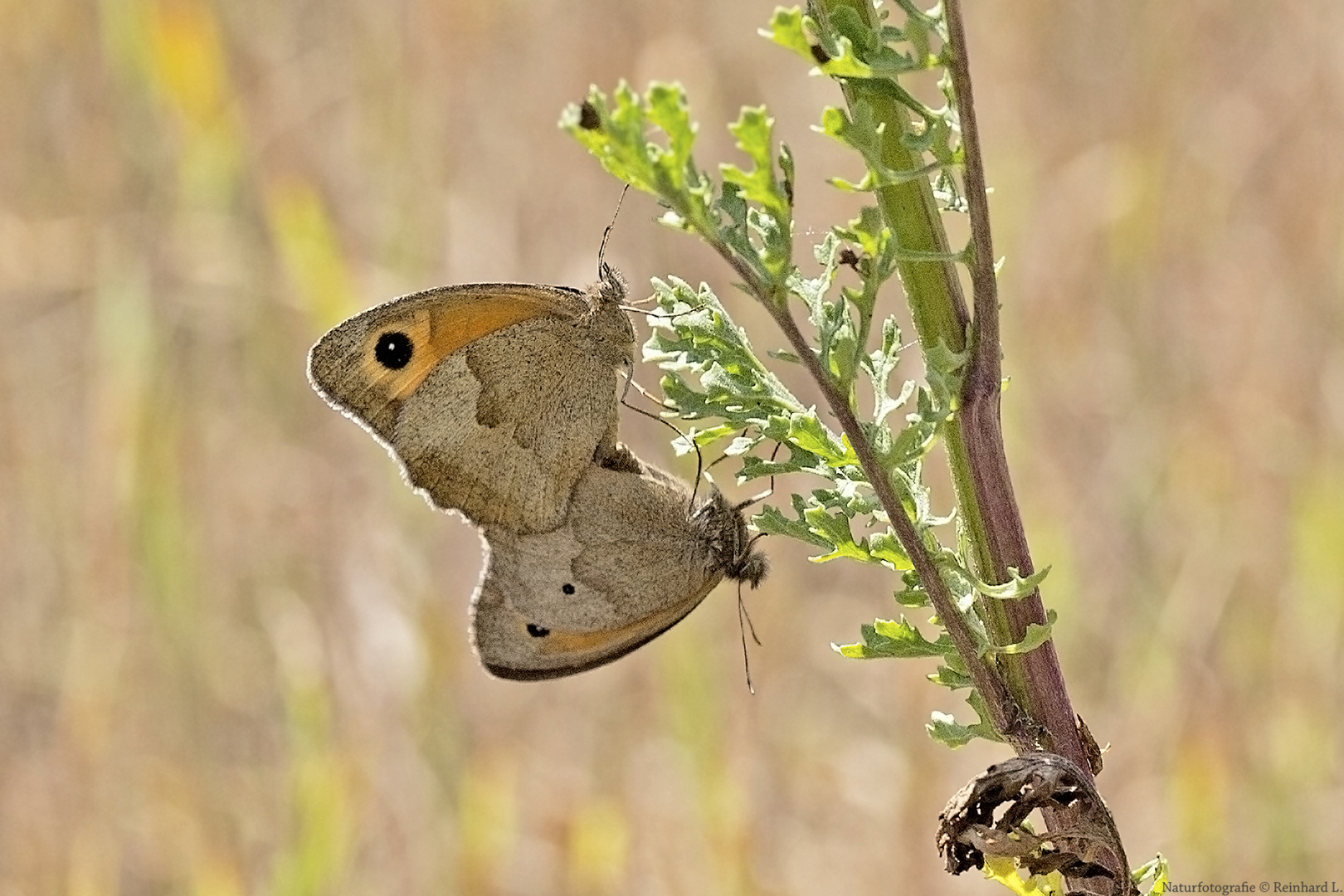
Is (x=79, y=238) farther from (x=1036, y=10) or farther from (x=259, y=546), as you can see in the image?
(x=1036, y=10)

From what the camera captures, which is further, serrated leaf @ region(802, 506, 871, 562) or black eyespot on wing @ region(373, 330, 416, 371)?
black eyespot on wing @ region(373, 330, 416, 371)

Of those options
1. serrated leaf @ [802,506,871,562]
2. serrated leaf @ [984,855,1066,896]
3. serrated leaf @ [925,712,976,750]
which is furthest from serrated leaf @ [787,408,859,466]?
serrated leaf @ [984,855,1066,896]

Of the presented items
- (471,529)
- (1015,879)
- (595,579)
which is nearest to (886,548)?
(1015,879)

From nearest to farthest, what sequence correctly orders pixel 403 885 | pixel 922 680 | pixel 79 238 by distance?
1. pixel 922 680
2. pixel 403 885
3. pixel 79 238

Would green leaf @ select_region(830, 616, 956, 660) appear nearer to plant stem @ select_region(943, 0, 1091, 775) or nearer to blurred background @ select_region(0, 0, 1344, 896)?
plant stem @ select_region(943, 0, 1091, 775)

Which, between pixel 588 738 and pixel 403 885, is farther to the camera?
pixel 588 738

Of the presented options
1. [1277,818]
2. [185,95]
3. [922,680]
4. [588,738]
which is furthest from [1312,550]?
[185,95]

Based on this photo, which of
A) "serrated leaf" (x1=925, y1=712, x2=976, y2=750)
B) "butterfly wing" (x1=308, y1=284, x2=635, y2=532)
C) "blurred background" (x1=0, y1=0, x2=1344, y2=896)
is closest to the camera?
"serrated leaf" (x1=925, y1=712, x2=976, y2=750)
